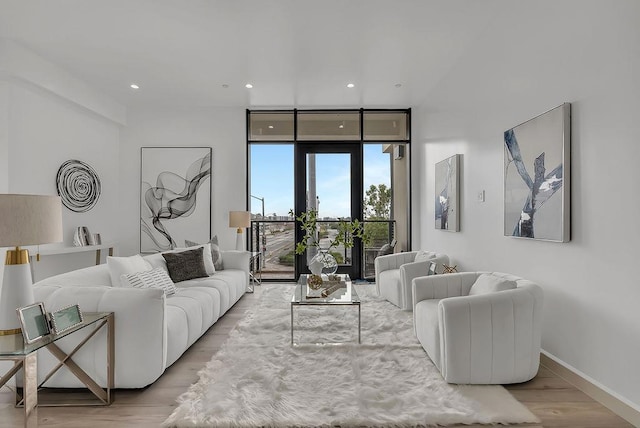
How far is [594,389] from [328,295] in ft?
6.38

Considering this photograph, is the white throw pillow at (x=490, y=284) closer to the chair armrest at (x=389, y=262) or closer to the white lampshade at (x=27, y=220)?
the chair armrest at (x=389, y=262)

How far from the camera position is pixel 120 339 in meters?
2.19

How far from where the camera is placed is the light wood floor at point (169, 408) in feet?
6.24

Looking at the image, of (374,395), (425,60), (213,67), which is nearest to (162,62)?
(213,67)

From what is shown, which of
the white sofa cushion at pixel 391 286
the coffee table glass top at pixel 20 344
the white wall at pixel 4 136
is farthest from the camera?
the white sofa cushion at pixel 391 286

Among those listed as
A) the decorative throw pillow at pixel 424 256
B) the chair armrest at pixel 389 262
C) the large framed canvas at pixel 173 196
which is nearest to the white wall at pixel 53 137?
the large framed canvas at pixel 173 196

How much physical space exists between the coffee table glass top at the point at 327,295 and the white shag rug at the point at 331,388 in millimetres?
348

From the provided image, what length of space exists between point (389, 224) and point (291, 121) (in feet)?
7.95

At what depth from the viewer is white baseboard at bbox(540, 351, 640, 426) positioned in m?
1.88

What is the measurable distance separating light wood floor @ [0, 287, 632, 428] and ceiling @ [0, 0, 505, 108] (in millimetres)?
2987

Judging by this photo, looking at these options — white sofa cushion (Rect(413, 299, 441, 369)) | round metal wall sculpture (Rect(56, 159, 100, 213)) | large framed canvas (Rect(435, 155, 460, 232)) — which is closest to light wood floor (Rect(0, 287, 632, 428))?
white sofa cushion (Rect(413, 299, 441, 369))

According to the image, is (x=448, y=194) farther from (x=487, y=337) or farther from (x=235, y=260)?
(x=235, y=260)

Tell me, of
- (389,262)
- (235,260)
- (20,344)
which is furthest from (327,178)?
(20,344)

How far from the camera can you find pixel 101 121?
17.5ft
